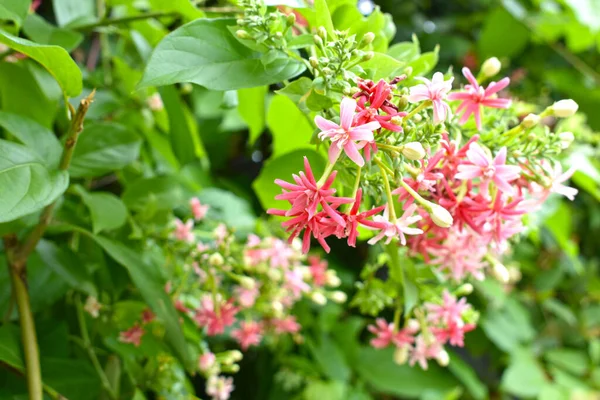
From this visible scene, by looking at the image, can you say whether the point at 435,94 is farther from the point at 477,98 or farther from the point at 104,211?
the point at 104,211

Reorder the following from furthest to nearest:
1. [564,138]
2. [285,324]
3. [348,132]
A: [285,324], [564,138], [348,132]

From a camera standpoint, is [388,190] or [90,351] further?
[90,351]

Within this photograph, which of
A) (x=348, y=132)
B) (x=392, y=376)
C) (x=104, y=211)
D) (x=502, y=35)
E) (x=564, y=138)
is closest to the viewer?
(x=348, y=132)

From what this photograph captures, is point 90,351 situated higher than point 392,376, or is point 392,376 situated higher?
point 90,351

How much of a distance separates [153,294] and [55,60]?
0.21 m

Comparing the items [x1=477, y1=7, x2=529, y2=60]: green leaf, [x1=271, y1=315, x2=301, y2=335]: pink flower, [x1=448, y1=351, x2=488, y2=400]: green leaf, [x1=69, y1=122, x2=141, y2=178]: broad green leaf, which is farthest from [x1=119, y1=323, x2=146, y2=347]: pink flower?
[x1=477, y1=7, x2=529, y2=60]: green leaf

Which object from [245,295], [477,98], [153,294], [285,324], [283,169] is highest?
[477,98]

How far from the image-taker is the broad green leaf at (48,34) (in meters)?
0.59

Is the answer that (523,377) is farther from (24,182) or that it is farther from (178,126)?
(24,182)

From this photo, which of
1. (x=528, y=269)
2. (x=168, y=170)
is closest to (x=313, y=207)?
(x=168, y=170)

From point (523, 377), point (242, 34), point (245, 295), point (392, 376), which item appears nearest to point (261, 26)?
point (242, 34)

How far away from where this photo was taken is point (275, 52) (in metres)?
0.44

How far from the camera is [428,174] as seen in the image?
400mm

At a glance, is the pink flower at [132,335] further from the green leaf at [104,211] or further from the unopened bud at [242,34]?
the unopened bud at [242,34]
